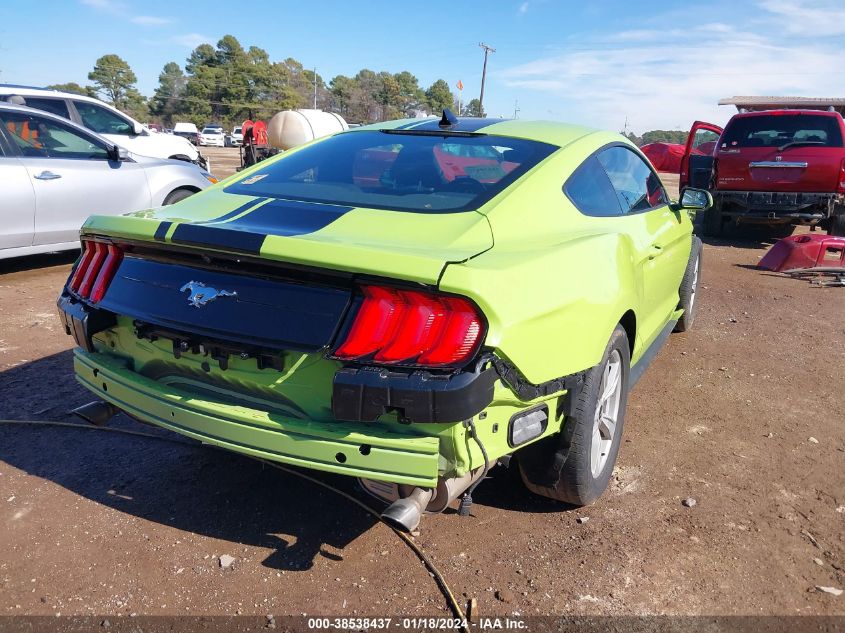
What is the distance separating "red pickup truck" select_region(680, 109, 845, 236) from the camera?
9039 mm

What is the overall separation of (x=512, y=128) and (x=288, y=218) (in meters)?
1.41

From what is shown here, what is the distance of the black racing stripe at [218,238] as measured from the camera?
85.8 inches

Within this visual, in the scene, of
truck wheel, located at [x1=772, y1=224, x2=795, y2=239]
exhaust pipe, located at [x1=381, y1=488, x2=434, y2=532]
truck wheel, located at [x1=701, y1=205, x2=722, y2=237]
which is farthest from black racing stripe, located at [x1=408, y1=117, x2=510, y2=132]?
truck wheel, located at [x1=772, y1=224, x2=795, y2=239]

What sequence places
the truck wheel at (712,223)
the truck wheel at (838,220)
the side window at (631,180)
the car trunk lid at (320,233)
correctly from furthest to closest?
the truck wheel at (712,223) < the truck wheel at (838,220) < the side window at (631,180) < the car trunk lid at (320,233)

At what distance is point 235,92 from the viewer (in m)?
88.6

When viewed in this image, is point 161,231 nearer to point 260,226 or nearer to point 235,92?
point 260,226

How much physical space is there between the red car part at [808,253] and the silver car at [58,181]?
7256 mm

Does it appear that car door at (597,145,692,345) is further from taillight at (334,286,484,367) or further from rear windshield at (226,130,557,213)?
taillight at (334,286,484,367)

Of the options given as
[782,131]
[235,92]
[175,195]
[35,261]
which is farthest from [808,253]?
[235,92]

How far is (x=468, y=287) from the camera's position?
1.98m

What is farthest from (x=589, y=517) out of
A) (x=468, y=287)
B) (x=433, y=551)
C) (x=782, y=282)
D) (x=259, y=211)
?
(x=782, y=282)

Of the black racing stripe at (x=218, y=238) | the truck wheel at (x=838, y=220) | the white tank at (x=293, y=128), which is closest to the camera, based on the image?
the black racing stripe at (x=218, y=238)

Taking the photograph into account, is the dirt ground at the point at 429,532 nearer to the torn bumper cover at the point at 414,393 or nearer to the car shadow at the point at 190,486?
the car shadow at the point at 190,486

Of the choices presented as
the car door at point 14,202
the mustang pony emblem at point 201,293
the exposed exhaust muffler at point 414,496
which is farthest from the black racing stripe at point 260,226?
the car door at point 14,202
